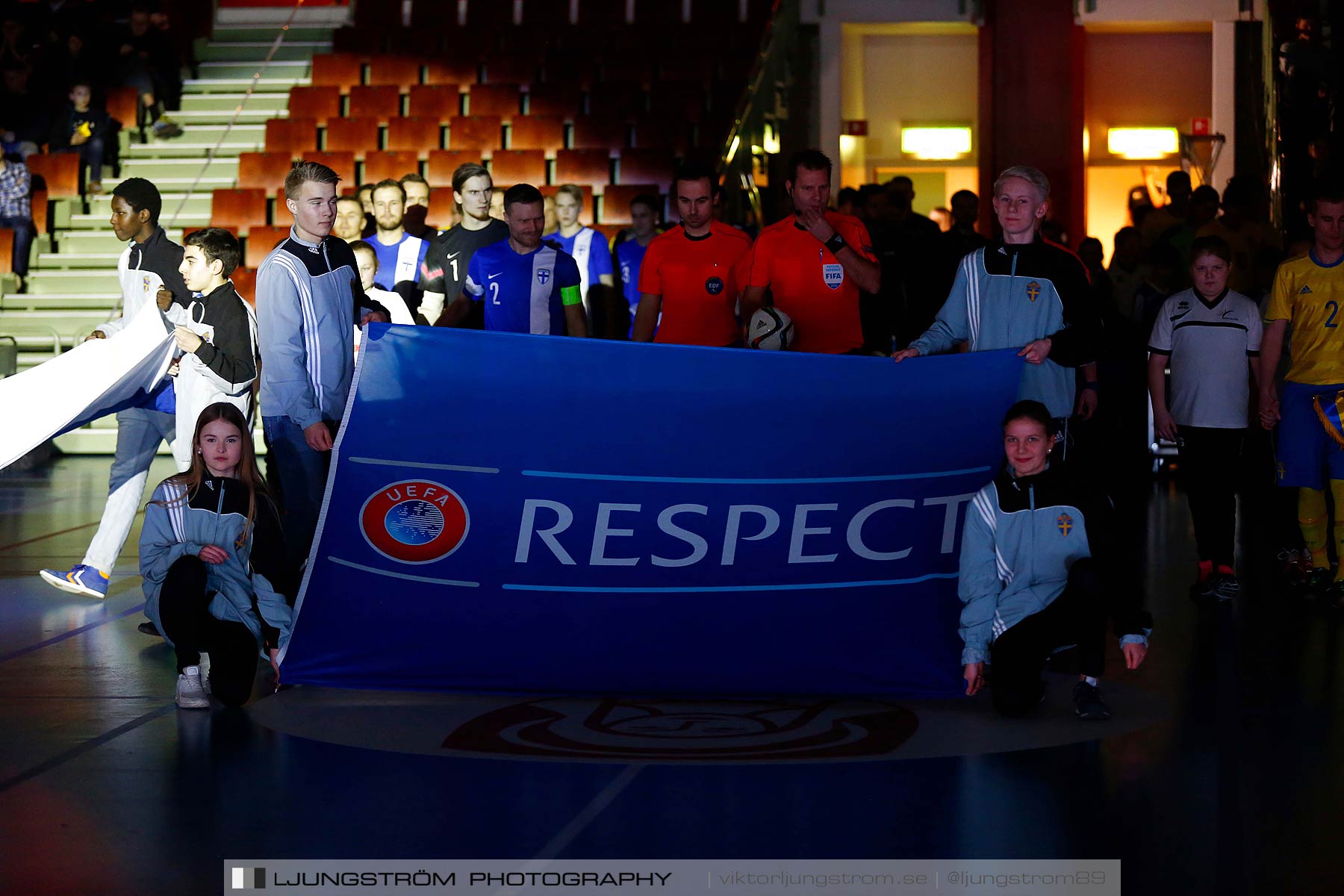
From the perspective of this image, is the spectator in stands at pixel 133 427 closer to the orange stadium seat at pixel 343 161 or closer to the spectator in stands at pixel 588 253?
the spectator in stands at pixel 588 253

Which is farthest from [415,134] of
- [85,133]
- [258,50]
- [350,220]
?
[350,220]

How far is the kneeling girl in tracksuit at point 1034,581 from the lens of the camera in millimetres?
4160

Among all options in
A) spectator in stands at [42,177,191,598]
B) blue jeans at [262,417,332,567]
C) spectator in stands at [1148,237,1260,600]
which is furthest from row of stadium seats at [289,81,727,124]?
blue jeans at [262,417,332,567]

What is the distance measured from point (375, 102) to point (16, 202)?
3405 millimetres

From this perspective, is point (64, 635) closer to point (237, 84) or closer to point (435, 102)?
point (435, 102)

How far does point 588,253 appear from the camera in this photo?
345 inches

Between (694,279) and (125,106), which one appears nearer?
(694,279)

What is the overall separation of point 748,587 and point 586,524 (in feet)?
1.57

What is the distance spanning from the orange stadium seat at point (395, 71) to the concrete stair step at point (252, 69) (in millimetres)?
1035

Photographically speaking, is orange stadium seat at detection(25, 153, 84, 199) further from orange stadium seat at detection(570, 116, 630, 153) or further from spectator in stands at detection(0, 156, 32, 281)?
orange stadium seat at detection(570, 116, 630, 153)

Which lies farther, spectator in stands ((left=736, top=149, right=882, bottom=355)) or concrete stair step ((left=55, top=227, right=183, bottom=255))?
concrete stair step ((left=55, top=227, right=183, bottom=255))

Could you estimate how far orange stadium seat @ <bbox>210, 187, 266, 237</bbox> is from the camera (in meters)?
13.8

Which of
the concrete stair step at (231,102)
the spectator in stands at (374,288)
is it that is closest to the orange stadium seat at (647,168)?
the concrete stair step at (231,102)

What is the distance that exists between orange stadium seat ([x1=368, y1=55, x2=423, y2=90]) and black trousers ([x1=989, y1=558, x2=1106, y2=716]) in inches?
485
